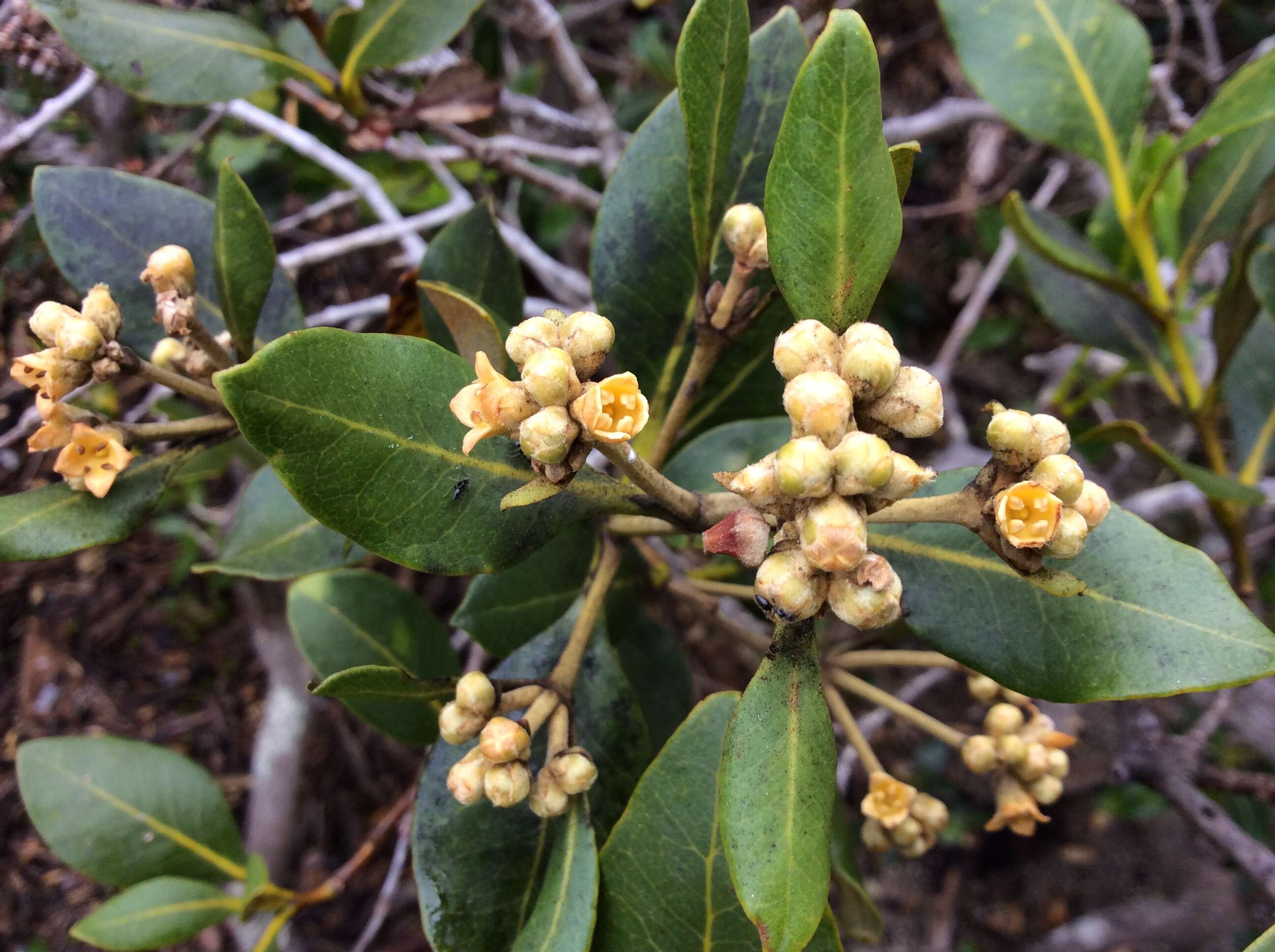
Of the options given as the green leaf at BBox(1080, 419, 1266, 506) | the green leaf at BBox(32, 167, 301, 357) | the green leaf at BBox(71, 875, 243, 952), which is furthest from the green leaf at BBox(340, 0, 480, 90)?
the green leaf at BBox(71, 875, 243, 952)

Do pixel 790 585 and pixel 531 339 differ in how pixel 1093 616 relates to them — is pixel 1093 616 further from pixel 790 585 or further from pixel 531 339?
pixel 531 339

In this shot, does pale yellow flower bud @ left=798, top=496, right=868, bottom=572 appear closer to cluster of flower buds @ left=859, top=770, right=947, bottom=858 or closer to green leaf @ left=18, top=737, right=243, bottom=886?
cluster of flower buds @ left=859, top=770, right=947, bottom=858

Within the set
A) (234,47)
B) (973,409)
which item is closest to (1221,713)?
(973,409)

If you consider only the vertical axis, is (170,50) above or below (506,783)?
above

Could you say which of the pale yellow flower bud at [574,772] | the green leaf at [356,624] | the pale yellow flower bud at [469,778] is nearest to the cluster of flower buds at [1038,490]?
the pale yellow flower bud at [574,772]

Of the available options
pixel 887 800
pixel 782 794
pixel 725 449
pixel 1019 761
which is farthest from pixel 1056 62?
pixel 782 794

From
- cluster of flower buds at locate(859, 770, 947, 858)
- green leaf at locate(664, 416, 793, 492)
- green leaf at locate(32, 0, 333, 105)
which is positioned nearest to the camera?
cluster of flower buds at locate(859, 770, 947, 858)

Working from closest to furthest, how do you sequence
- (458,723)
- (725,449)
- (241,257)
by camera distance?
(458,723)
(241,257)
(725,449)
